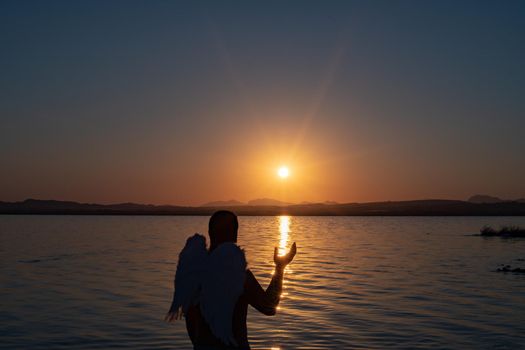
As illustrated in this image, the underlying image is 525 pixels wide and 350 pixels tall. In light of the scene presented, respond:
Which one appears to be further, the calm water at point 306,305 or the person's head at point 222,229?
the calm water at point 306,305

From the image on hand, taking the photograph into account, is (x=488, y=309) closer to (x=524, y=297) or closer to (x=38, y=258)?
(x=524, y=297)

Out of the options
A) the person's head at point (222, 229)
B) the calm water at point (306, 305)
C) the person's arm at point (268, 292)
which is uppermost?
the person's head at point (222, 229)

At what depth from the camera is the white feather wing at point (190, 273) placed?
17.1 ft

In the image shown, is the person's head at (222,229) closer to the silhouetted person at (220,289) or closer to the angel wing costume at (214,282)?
the silhouetted person at (220,289)

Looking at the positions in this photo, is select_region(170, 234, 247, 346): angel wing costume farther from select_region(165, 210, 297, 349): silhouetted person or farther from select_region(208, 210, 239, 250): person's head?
select_region(208, 210, 239, 250): person's head

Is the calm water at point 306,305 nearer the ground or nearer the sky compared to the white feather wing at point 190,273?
nearer the ground

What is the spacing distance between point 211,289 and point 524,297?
20.2 m

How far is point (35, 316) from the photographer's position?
18.2 meters

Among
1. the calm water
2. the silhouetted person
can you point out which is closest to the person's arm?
the silhouetted person

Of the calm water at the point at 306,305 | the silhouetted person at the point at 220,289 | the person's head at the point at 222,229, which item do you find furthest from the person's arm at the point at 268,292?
the calm water at the point at 306,305

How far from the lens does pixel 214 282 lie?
5.11m

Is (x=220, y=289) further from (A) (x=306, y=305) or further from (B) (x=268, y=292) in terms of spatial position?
(A) (x=306, y=305)

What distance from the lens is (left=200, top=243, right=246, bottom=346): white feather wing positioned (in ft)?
16.6

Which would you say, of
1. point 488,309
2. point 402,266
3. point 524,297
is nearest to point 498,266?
point 402,266
